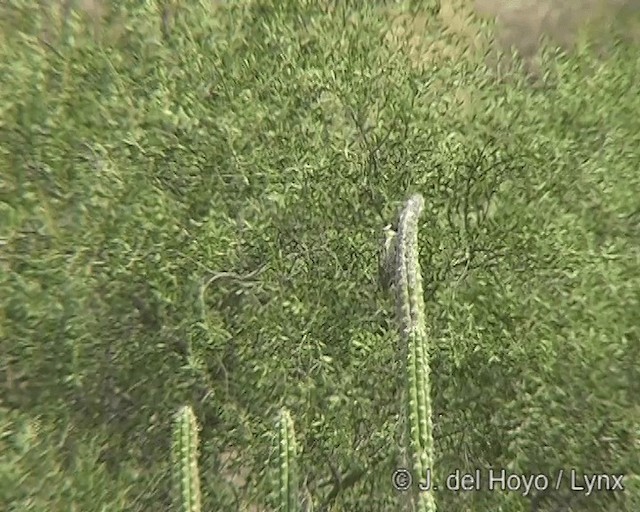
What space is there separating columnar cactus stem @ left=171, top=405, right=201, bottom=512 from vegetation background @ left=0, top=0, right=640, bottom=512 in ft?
0.81

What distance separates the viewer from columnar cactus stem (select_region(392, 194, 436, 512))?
3.95 m

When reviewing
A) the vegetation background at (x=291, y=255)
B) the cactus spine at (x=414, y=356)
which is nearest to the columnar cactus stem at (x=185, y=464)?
the vegetation background at (x=291, y=255)

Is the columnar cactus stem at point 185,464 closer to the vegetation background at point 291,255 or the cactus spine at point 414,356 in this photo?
the vegetation background at point 291,255

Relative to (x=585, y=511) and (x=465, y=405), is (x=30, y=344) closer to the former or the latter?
(x=465, y=405)

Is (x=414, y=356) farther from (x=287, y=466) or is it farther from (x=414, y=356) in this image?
(x=287, y=466)

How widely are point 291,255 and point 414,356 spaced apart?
109 cm

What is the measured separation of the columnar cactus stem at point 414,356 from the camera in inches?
156

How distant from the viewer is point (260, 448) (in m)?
4.55

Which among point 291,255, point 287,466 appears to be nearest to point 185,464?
point 287,466

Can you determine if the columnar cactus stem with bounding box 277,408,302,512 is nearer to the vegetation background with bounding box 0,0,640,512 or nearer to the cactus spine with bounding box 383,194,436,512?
the vegetation background with bounding box 0,0,640,512

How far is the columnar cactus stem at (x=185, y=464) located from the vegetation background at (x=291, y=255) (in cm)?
25

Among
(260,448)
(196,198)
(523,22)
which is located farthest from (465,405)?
(523,22)

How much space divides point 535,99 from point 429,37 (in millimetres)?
793

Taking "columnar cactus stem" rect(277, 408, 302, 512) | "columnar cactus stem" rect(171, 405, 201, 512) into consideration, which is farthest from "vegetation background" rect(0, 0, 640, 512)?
"columnar cactus stem" rect(277, 408, 302, 512)
